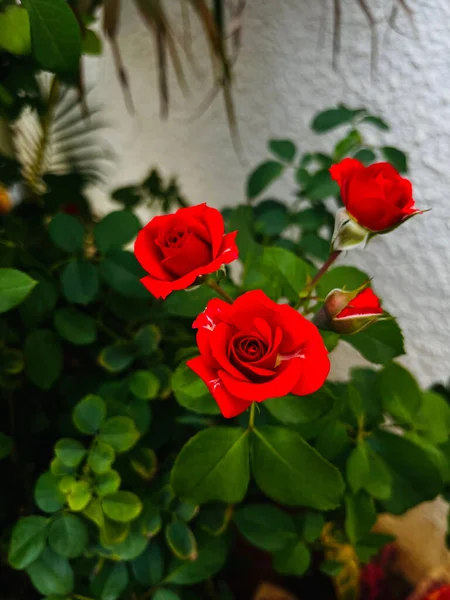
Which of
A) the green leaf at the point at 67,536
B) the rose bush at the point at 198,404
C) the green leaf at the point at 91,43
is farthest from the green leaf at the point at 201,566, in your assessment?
the green leaf at the point at 91,43

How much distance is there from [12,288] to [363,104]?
550 millimetres

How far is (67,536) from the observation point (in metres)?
0.39

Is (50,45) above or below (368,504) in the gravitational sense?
above

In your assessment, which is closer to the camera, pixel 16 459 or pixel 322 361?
pixel 322 361

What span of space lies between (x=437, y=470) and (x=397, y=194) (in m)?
0.24

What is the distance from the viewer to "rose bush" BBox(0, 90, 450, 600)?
28 cm

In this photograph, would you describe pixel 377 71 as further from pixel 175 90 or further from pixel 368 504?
pixel 368 504

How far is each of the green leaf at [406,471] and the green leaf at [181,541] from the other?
185mm

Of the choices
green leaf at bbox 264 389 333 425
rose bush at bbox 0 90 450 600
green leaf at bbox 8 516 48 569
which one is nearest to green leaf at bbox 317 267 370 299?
rose bush at bbox 0 90 450 600

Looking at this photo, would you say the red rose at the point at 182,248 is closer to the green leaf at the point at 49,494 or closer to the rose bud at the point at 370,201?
A: the rose bud at the point at 370,201

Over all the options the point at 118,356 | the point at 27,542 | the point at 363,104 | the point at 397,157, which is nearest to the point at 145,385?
the point at 118,356

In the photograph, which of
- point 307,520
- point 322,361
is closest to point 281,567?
point 307,520

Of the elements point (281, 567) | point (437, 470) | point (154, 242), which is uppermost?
point (154, 242)

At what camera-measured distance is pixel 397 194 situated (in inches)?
11.8
